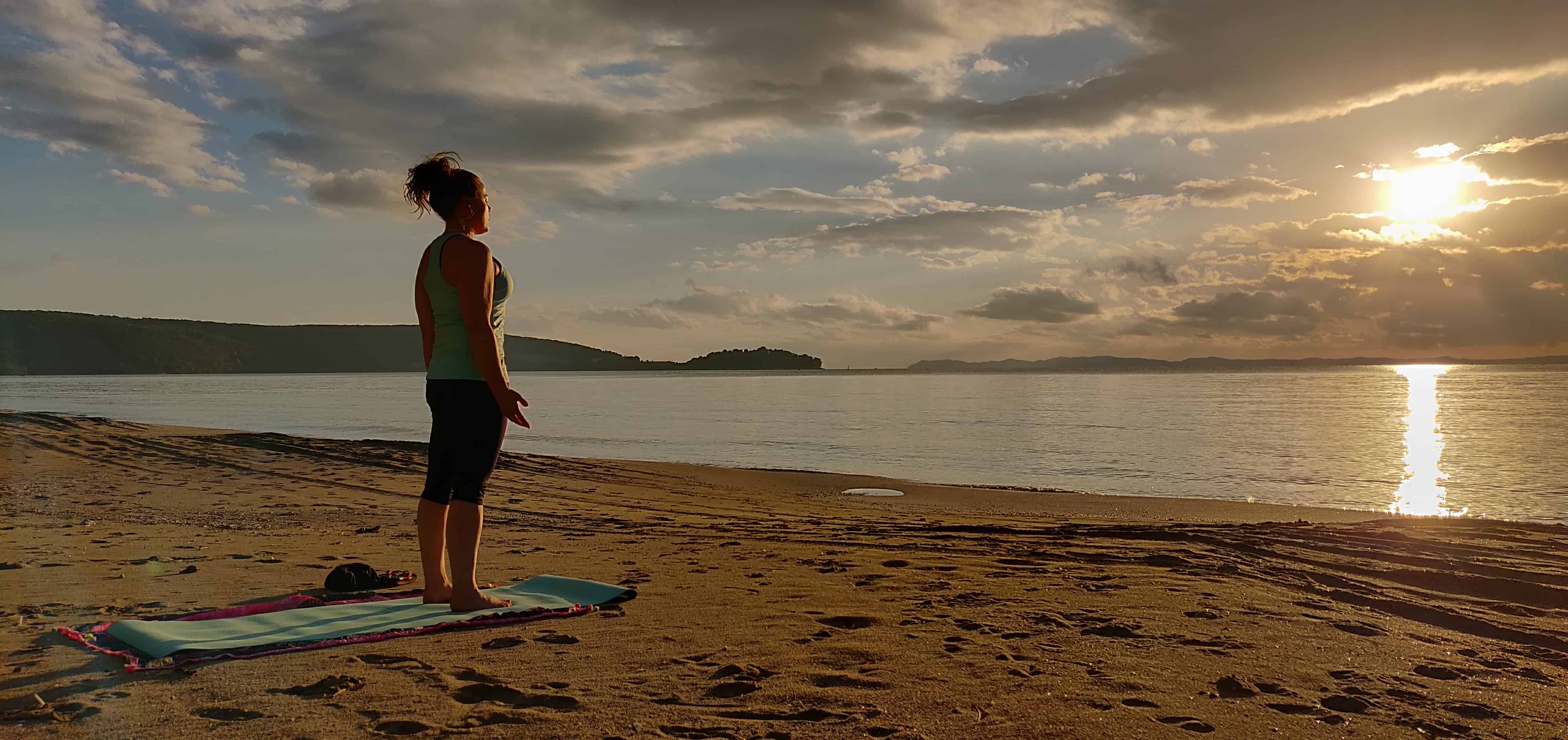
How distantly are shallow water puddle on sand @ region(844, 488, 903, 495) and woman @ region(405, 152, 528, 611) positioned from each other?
1025 cm

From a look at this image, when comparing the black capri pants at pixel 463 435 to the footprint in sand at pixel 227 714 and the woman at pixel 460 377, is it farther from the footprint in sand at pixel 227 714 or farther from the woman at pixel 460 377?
the footprint in sand at pixel 227 714

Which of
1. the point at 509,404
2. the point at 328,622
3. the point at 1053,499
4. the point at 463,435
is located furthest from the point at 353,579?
the point at 1053,499

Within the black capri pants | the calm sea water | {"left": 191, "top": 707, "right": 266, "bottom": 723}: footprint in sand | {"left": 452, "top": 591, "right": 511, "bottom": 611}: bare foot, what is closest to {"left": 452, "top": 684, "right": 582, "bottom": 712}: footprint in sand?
{"left": 191, "top": 707, "right": 266, "bottom": 723}: footprint in sand

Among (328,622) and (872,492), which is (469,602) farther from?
(872,492)

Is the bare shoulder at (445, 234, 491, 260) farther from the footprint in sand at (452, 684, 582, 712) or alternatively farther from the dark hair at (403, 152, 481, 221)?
the footprint in sand at (452, 684, 582, 712)

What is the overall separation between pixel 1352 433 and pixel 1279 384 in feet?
227

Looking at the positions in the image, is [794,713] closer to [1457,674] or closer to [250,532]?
[1457,674]

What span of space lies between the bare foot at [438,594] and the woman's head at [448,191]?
5.82 feet

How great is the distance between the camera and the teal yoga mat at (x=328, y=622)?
3711mm

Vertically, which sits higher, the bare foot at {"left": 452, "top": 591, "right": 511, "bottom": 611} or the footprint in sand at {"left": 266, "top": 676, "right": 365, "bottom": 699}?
the bare foot at {"left": 452, "top": 591, "right": 511, "bottom": 611}

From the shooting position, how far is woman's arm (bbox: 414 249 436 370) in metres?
4.45

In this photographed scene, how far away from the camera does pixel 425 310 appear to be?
4465 mm

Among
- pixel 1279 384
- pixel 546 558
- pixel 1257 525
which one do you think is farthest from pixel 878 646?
pixel 1279 384

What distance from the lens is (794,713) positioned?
10.2ft
